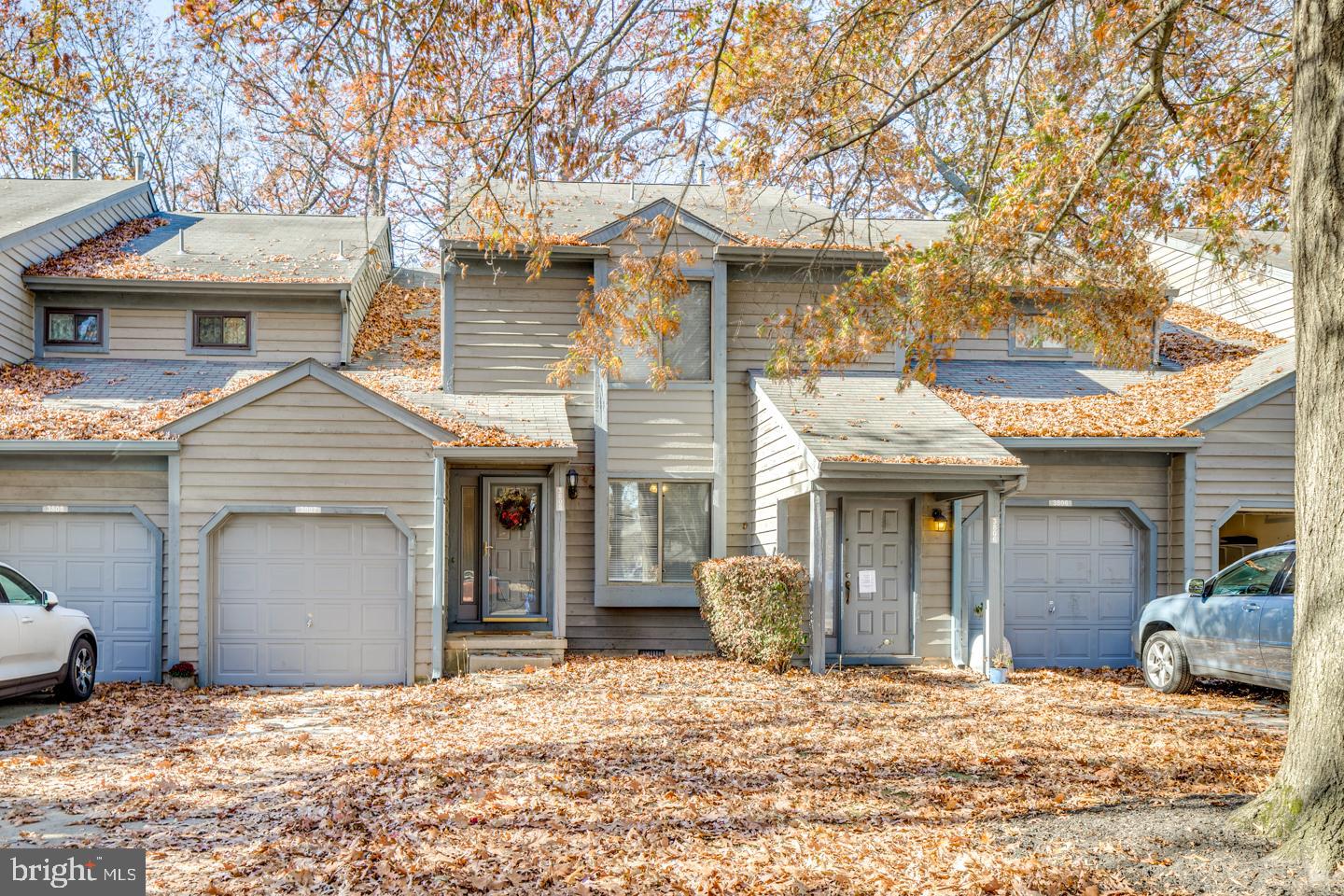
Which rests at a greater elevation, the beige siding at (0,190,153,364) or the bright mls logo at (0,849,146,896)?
the beige siding at (0,190,153,364)

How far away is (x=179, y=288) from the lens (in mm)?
15367

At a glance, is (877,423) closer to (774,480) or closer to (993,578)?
(774,480)

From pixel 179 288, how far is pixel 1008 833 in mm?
14300

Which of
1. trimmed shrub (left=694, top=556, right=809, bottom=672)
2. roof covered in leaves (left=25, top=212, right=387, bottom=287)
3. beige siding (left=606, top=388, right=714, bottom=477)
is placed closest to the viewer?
trimmed shrub (left=694, top=556, right=809, bottom=672)

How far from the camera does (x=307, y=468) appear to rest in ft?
40.3

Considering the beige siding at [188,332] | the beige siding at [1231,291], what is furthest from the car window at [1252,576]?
the beige siding at [188,332]

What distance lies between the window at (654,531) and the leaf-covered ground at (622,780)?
3162mm

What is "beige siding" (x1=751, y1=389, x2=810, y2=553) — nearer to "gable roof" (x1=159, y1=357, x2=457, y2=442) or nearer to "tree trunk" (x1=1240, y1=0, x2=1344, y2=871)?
"gable roof" (x1=159, y1=357, x2=457, y2=442)

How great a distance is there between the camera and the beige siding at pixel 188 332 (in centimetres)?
1546

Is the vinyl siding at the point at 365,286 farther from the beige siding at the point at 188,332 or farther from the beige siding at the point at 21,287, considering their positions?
the beige siding at the point at 21,287

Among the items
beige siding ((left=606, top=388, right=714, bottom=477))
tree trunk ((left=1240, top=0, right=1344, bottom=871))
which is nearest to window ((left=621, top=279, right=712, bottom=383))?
beige siding ((left=606, top=388, right=714, bottom=477))

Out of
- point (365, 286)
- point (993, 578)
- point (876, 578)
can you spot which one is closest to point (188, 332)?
point (365, 286)

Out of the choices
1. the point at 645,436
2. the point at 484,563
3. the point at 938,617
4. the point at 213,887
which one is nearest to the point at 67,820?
the point at 213,887

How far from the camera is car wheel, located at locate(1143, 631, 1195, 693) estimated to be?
36.1 feet
